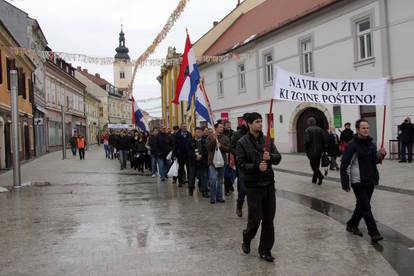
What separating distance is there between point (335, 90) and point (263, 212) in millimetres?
3044

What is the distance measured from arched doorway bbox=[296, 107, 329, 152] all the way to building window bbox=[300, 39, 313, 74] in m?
1.84

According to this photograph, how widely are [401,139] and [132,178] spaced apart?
29.2 feet

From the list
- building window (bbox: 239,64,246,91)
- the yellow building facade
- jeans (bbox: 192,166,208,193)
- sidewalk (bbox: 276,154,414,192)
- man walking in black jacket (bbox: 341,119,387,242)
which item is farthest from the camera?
building window (bbox: 239,64,246,91)

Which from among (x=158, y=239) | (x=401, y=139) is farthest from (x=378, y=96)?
(x=401, y=139)

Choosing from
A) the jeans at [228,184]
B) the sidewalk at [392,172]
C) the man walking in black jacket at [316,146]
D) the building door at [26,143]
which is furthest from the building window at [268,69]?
the jeans at [228,184]

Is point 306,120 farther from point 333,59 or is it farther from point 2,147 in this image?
point 2,147

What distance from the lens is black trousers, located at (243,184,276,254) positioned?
5465 millimetres

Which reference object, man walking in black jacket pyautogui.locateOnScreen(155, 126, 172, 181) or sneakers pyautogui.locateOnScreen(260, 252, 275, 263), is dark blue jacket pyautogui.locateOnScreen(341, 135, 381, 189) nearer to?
sneakers pyautogui.locateOnScreen(260, 252, 275, 263)

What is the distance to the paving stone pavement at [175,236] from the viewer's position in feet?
17.0

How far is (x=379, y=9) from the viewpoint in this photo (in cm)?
1834

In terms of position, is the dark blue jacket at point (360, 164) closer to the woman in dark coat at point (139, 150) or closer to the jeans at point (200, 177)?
the jeans at point (200, 177)

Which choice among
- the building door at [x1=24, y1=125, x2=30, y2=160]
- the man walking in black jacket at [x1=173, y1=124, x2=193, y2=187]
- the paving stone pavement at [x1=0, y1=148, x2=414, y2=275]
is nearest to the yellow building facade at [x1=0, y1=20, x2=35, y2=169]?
the building door at [x1=24, y1=125, x2=30, y2=160]

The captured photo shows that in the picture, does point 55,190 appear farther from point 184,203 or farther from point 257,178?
point 257,178

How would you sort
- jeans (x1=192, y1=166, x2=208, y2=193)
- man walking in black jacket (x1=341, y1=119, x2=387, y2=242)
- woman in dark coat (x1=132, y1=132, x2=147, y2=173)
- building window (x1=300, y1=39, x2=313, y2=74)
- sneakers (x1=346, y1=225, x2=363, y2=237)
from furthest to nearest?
building window (x1=300, y1=39, x2=313, y2=74) < woman in dark coat (x1=132, y1=132, x2=147, y2=173) < jeans (x1=192, y1=166, x2=208, y2=193) < sneakers (x1=346, y1=225, x2=363, y2=237) < man walking in black jacket (x1=341, y1=119, x2=387, y2=242)
